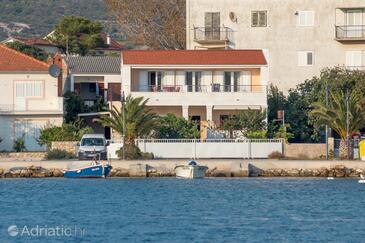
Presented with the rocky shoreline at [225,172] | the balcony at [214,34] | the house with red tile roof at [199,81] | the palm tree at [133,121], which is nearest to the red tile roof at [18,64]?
the house with red tile roof at [199,81]

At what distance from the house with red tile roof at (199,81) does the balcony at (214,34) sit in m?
6.41

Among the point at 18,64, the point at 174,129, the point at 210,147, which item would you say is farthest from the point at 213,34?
the point at 210,147

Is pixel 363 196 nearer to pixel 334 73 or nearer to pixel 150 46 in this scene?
pixel 334 73

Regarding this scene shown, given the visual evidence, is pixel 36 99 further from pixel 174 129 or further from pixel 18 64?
pixel 174 129

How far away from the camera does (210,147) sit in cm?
7331

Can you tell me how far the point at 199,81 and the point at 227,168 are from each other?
45.1ft

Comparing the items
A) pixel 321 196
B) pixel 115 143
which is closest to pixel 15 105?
pixel 115 143

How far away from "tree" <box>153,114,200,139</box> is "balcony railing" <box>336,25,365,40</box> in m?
15.8

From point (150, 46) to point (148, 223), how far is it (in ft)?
166

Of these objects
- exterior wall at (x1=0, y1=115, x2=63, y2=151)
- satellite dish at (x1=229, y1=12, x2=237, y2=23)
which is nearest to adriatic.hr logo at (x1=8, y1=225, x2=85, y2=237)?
exterior wall at (x1=0, y1=115, x2=63, y2=151)

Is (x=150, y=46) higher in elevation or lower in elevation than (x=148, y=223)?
higher

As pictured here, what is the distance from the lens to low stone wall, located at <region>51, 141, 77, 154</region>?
74125 mm

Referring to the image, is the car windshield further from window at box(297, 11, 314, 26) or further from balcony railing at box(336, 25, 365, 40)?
balcony railing at box(336, 25, 365, 40)

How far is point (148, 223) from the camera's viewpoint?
50219 millimetres
